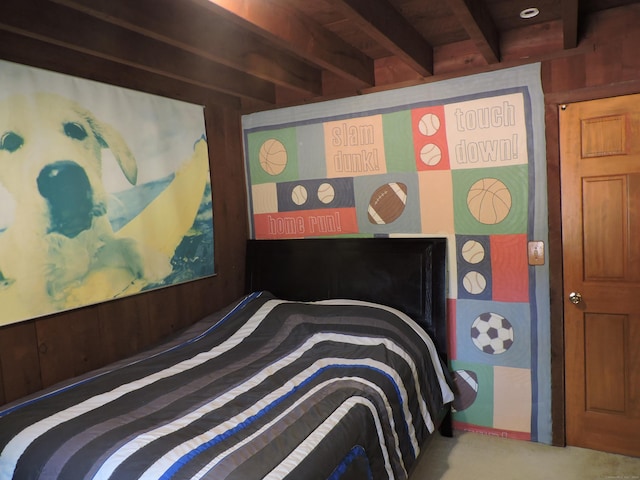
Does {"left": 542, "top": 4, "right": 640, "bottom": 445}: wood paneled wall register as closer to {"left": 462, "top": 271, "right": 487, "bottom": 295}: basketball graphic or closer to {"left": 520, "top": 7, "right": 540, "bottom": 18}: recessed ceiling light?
{"left": 520, "top": 7, "right": 540, "bottom": 18}: recessed ceiling light

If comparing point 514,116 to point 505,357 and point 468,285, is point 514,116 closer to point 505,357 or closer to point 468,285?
point 468,285

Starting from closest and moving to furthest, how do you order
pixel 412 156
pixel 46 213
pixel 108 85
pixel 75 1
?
1. pixel 75 1
2. pixel 46 213
3. pixel 108 85
4. pixel 412 156

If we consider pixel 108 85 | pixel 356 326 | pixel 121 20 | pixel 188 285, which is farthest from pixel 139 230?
pixel 356 326

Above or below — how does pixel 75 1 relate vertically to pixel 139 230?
above

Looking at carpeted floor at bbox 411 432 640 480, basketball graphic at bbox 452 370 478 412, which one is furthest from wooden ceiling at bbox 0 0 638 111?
carpeted floor at bbox 411 432 640 480

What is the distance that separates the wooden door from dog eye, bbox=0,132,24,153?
2.70 m

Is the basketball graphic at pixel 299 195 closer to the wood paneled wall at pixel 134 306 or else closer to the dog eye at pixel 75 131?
the wood paneled wall at pixel 134 306

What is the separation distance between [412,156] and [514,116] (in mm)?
613

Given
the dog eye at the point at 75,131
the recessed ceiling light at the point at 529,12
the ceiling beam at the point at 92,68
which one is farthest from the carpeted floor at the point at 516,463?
the ceiling beam at the point at 92,68

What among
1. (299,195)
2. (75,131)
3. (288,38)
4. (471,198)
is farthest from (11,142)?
→ (471,198)

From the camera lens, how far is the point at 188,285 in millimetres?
3002

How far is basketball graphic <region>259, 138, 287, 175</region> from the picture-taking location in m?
3.33

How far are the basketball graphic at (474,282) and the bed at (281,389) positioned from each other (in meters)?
0.15

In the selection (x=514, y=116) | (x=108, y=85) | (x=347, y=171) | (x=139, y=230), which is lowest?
(x=139, y=230)
